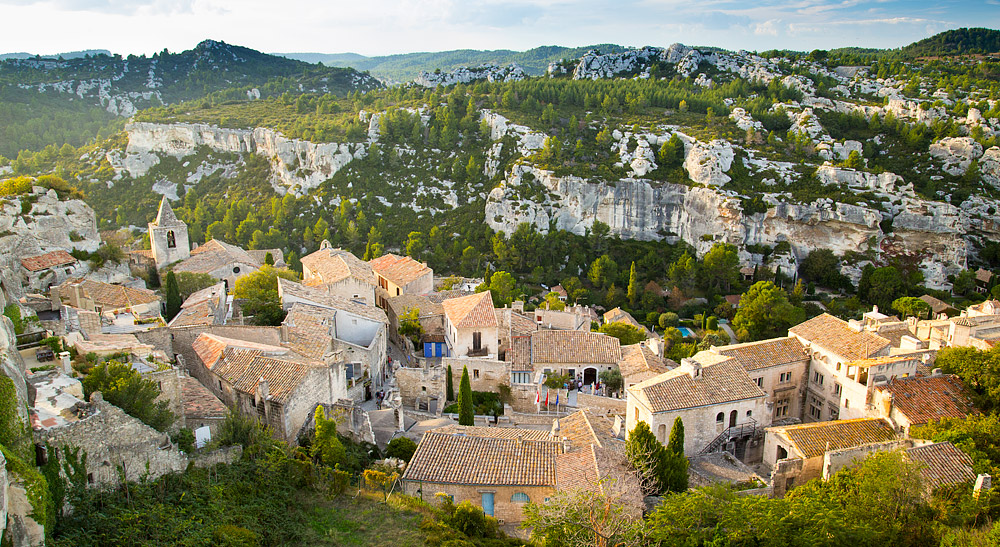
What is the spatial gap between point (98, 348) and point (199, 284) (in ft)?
67.4

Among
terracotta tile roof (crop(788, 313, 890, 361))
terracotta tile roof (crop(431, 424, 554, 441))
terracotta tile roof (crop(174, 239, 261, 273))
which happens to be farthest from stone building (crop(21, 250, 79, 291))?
terracotta tile roof (crop(788, 313, 890, 361))

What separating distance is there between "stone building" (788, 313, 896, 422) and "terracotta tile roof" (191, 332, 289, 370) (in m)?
26.6

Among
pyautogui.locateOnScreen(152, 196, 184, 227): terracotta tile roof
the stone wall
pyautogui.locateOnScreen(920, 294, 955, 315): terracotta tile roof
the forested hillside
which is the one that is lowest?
pyautogui.locateOnScreen(920, 294, 955, 315): terracotta tile roof

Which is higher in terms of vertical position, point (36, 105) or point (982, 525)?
point (36, 105)

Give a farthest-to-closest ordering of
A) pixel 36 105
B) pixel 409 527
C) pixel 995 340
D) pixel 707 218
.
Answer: pixel 36 105 → pixel 707 218 → pixel 995 340 → pixel 409 527

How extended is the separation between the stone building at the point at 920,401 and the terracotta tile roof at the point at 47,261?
145 ft

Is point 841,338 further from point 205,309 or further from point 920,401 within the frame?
point 205,309

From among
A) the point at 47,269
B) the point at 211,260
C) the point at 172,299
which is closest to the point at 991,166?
the point at 211,260

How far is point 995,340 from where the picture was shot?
32.0 meters

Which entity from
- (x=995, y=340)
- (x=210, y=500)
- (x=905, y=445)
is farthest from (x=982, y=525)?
(x=210, y=500)

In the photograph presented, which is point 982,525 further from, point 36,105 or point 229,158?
point 36,105

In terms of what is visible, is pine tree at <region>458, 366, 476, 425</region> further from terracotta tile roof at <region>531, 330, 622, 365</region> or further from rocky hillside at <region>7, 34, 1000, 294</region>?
rocky hillside at <region>7, 34, 1000, 294</region>

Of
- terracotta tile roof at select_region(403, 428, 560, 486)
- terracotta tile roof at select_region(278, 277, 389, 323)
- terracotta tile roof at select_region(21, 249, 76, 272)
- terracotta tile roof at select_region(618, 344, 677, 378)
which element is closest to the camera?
terracotta tile roof at select_region(403, 428, 560, 486)

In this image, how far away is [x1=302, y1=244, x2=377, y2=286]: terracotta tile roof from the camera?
41.0 meters
